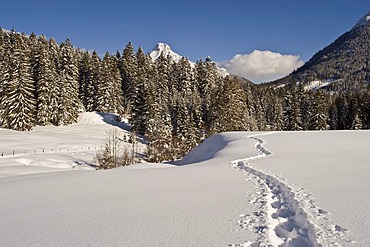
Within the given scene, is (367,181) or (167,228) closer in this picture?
(167,228)

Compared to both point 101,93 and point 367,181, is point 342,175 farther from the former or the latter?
point 101,93

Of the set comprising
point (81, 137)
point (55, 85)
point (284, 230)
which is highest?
point (55, 85)

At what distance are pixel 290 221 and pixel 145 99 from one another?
171ft

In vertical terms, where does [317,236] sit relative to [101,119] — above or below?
below

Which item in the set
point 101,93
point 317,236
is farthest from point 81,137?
point 317,236

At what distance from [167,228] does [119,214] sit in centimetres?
144

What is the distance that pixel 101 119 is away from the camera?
59938 mm

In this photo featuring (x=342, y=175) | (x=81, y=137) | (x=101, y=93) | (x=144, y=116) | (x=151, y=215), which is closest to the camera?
(x=151, y=215)

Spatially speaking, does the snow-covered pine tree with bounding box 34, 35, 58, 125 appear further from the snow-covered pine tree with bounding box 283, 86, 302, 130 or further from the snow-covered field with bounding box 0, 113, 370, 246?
the snow-covered field with bounding box 0, 113, 370, 246

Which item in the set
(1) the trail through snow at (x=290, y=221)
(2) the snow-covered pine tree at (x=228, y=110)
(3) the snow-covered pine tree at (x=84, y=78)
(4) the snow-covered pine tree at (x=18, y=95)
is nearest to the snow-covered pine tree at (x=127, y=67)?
(3) the snow-covered pine tree at (x=84, y=78)

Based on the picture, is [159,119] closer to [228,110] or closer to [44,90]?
[228,110]

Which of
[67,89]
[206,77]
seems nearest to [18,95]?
[67,89]

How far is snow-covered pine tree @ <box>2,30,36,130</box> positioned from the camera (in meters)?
46.5

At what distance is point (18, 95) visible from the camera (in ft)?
153
